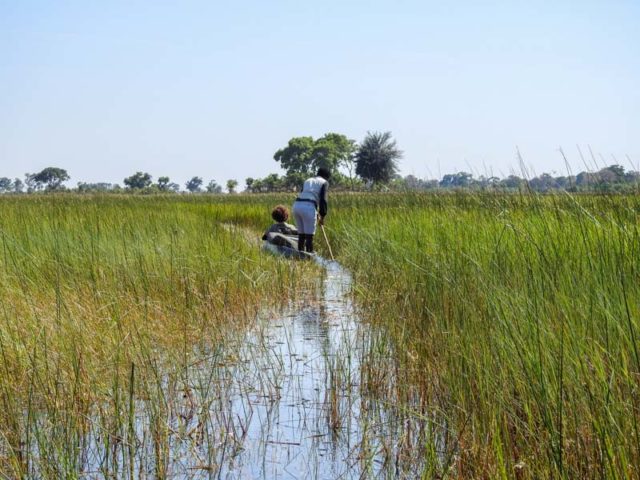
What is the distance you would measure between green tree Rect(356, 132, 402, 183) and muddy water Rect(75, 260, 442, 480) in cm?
6048


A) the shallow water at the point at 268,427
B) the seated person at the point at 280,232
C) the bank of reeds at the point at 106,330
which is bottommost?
the shallow water at the point at 268,427

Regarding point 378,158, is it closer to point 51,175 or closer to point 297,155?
point 297,155

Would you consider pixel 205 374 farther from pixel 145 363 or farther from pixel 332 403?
pixel 332 403

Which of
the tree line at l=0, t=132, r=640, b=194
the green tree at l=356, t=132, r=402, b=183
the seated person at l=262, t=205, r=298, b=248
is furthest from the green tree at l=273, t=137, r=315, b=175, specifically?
the seated person at l=262, t=205, r=298, b=248

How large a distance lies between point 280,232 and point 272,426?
8.15m

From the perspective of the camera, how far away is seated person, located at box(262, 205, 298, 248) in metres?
11.7

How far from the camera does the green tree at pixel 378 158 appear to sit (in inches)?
2574

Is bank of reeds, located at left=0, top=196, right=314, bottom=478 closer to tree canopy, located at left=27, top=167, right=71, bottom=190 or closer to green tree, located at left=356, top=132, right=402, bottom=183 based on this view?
green tree, located at left=356, top=132, right=402, bottom=183

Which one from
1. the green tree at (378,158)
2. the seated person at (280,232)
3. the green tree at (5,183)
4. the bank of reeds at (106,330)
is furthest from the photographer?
the green tree at (5,183)

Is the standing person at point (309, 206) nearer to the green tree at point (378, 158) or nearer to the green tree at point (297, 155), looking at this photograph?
the green tree at point (378, 158)

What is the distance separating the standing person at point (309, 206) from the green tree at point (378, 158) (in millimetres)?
53664

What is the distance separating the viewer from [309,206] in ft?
38.7

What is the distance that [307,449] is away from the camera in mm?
3789

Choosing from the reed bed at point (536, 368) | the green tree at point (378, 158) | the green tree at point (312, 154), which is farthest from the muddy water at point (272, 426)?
the green tree at point (312, 154)
